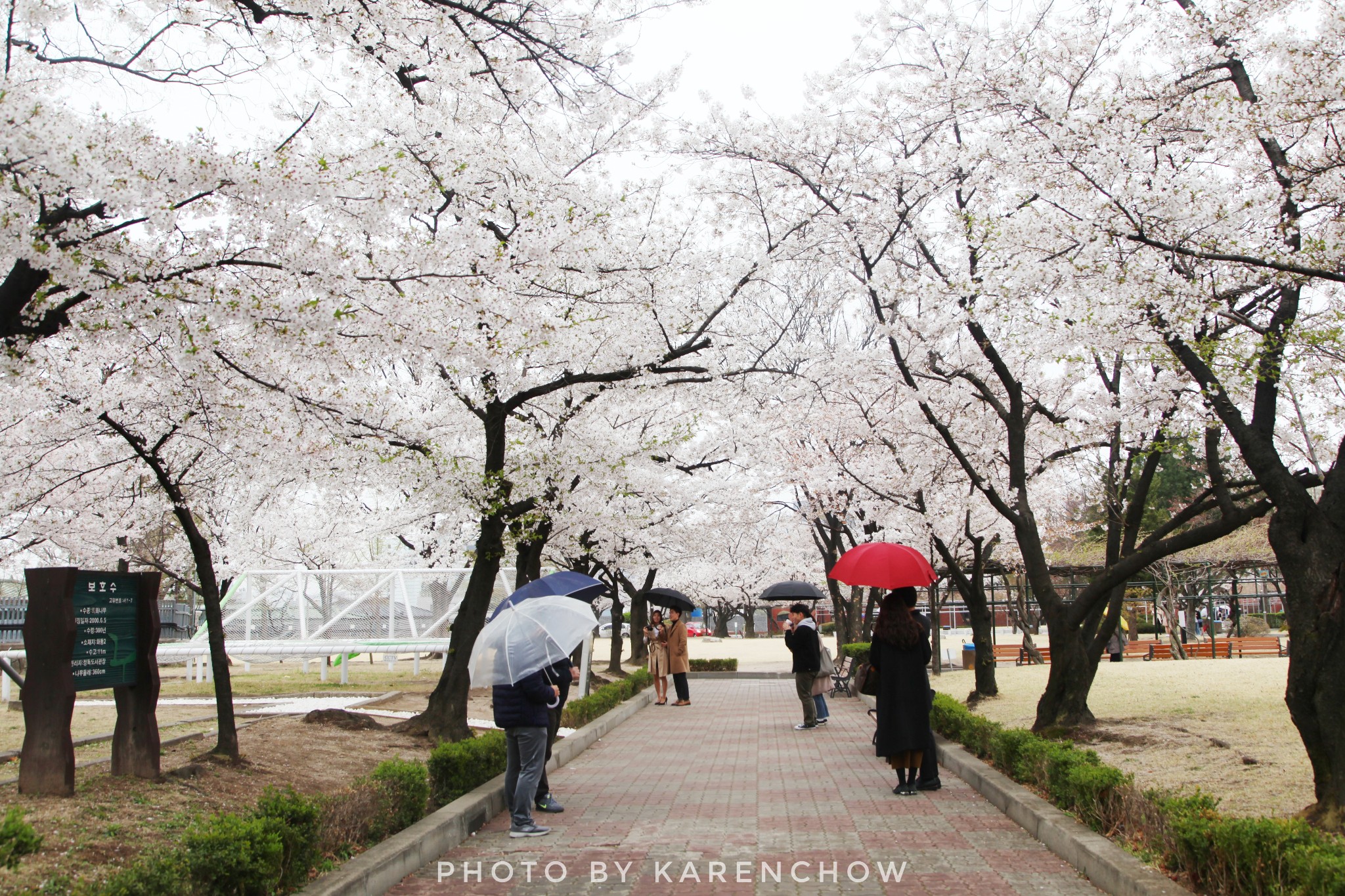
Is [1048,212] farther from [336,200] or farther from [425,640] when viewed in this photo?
[425,640]

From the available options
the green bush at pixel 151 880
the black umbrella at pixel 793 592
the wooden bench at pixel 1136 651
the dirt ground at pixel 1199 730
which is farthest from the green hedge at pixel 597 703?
the wooden bench at pixel 1136 651

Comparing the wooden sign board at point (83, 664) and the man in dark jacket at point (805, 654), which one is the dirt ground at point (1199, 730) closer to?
the man in dark jacket at point (805, 654)

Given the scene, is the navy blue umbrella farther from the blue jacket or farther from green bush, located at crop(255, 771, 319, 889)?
green bush, located at crop(255, 771, 319, 889)

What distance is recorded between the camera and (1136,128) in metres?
9.34

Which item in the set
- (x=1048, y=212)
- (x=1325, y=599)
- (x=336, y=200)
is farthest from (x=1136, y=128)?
(x=336, y=200)

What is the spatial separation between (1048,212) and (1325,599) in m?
5.27

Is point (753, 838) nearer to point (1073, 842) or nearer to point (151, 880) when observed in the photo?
point (1073, 842)

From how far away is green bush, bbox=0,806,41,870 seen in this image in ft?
14.7

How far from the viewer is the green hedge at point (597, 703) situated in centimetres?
1352

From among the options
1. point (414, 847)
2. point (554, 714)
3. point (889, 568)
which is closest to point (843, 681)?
point (889, 568)

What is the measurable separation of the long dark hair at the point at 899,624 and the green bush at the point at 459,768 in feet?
11.6

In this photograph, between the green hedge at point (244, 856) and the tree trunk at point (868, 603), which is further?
the tree trunk at point (868, 603)

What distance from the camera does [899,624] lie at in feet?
30.0

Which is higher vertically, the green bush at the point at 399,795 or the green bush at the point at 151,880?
the green bush at the point at 151,880
